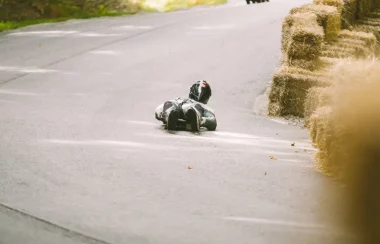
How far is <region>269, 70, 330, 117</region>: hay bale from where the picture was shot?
1233cm

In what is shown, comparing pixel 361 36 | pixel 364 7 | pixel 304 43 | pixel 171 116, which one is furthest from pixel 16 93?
pixel 364 7

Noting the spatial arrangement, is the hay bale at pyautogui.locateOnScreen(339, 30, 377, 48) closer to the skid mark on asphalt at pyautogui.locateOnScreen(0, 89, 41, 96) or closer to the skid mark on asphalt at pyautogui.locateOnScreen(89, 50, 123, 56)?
the skid mark on asphalt at pyautogui.locateOnScreen(89, 50, 123, 56)

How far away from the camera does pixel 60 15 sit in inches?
977

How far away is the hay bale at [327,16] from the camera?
51.1 ft

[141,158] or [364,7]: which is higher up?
[364,7]

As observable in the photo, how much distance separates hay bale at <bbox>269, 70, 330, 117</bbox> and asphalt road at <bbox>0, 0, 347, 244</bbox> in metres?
0.43

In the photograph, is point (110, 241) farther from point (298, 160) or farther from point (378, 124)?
point (298, 160)

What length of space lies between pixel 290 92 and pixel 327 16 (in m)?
3.98

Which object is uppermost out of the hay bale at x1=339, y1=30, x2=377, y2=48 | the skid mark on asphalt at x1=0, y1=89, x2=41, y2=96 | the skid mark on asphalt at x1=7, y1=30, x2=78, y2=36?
the hay bale at x1=339, y1=30, x2=377, y2=48

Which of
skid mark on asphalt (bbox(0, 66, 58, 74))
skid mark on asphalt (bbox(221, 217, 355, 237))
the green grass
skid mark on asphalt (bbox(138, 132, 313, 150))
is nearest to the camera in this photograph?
skid mark on asphalt (bbox(221, 217, 355, 237))

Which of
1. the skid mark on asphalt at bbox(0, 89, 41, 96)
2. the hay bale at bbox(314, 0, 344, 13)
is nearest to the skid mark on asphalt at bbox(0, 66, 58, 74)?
the skid mark on asphalt at bbox(0, 89, 41, 96)

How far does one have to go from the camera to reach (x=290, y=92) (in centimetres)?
1241

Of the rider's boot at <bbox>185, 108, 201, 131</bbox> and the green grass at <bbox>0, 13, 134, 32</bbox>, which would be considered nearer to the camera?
the rider's boot at <bbox>185, 108, 201, 131</bbox>

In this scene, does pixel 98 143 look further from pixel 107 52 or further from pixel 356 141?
pixel 107 52
